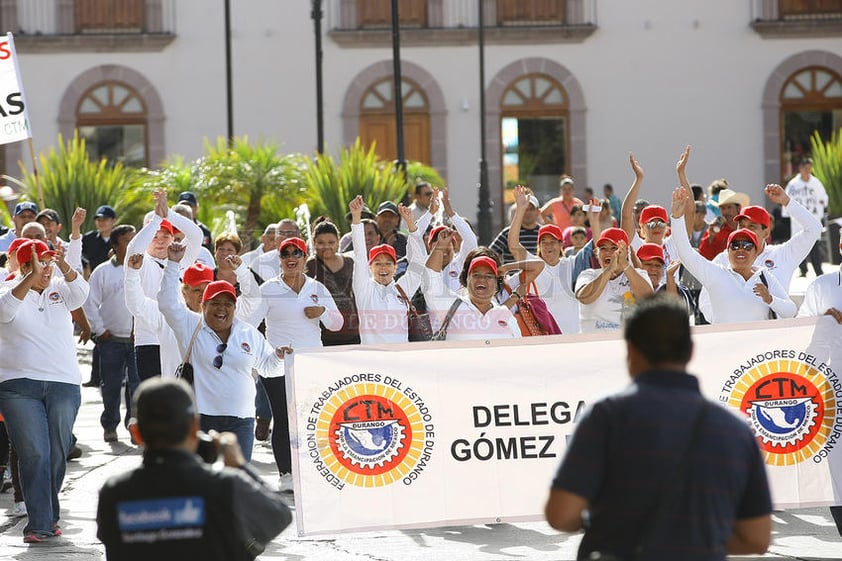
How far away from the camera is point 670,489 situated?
14.2 ft

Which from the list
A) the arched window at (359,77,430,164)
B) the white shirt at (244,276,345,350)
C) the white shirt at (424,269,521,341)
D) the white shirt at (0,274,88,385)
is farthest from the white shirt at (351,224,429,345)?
the arched window at (359,77,430,164)

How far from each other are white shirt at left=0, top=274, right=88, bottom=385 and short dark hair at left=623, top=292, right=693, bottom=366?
5325 mm

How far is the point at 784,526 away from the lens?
Answer: 928 centimetres

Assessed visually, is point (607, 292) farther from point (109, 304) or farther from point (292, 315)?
point (109, 304)

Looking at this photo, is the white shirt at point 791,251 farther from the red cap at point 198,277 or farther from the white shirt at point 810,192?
the white shirt at point 810,192

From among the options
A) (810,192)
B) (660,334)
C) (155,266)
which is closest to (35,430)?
(155,266)

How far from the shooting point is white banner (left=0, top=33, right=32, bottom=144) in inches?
618

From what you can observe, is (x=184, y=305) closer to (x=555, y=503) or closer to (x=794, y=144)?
(x=555, y=503)

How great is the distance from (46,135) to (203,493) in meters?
30.0

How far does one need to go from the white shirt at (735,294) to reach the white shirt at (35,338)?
3682 mm

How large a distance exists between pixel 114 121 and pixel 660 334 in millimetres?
30457

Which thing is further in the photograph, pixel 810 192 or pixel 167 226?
pixel 810 192

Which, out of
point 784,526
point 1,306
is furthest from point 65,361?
point 784,526

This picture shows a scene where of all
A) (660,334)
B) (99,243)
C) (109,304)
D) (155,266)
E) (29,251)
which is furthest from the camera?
(99,243)
